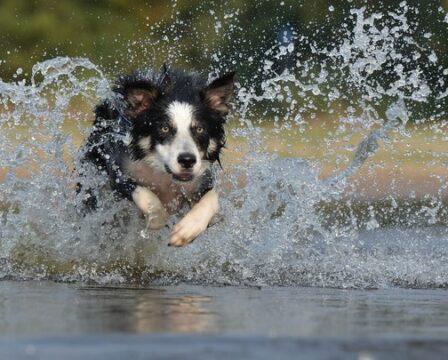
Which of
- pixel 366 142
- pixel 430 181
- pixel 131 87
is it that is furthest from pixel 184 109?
pixel 430 181

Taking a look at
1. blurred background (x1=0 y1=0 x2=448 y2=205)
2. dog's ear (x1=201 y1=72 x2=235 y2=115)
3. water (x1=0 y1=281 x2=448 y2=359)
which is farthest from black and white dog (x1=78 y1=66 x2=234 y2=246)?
blurred background (x1=0 y1=0 x2=448 y2=205)

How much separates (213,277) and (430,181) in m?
9.51

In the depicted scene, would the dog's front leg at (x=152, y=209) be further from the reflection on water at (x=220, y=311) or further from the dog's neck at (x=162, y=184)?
the reflection on water at (x=220, y=311)

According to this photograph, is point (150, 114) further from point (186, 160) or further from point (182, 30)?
point (182, 30)

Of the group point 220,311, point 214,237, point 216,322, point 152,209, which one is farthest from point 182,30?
point 216,322

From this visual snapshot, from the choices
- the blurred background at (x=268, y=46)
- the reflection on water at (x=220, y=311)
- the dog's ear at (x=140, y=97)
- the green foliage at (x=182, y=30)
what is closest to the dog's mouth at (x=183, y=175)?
the dog's ear at (x=140, y=97)

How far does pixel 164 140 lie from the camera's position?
7.50 metres

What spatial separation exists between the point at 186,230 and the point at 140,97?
1129 millimetres

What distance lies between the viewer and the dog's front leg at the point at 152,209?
24.5 feet

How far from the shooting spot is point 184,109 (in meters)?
7.58

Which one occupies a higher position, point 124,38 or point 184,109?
point 124,38

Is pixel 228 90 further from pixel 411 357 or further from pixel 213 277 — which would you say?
pixel 411 357

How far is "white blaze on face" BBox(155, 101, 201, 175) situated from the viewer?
7289 millimetres

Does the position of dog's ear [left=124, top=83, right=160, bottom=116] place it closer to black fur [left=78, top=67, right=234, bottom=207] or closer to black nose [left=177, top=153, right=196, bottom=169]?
black fur [left=78, top=67, right=234, bottom=207]
